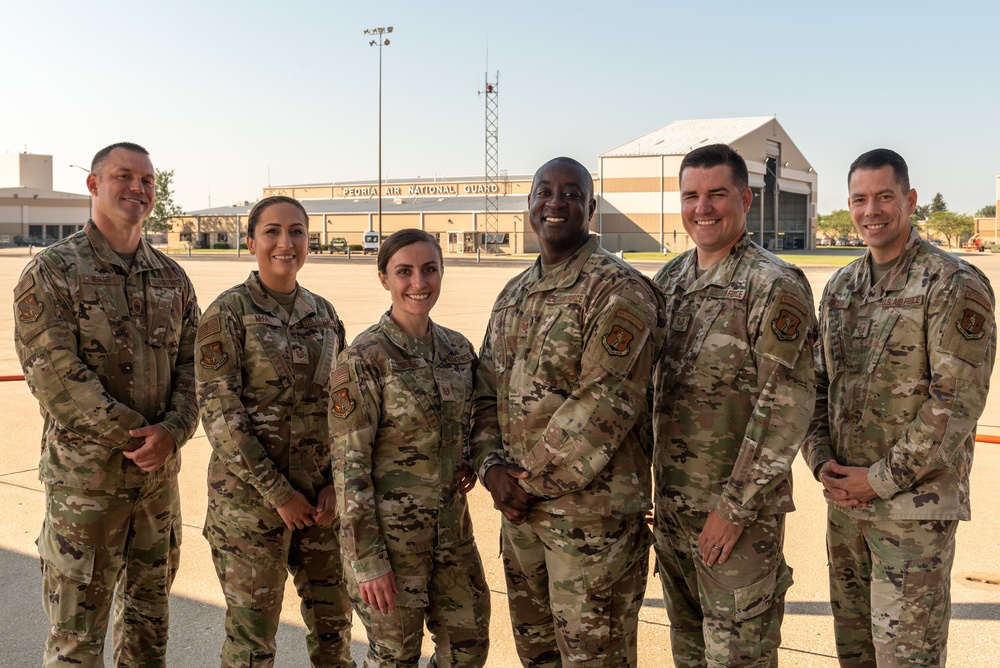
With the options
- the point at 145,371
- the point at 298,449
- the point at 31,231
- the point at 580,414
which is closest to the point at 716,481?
the point at 580,414

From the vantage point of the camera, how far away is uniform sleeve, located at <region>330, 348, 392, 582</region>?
3.04 metres

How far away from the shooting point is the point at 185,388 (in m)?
3.81

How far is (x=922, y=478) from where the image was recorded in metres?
3.18

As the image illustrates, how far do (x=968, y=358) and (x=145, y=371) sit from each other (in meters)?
3.11

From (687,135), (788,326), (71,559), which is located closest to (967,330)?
(788,326)

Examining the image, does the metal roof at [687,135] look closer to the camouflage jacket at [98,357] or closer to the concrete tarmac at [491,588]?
the concrete tarmac at [491,588]

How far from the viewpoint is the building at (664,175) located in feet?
193

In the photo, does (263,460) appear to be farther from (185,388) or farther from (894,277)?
(894,277)

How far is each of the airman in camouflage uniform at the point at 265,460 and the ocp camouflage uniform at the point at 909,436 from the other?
6.33ft

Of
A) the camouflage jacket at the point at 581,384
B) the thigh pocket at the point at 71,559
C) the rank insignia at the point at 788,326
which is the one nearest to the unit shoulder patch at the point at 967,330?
the rank insignia at the point at 788,326

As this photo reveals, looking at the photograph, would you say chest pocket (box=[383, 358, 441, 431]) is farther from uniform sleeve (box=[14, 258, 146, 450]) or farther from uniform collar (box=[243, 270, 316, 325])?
uniform sleeve (box=[14, 258, 146, 450])

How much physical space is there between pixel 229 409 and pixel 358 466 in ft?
1.95

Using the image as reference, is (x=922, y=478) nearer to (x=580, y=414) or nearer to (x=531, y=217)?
(x=580, y=414)

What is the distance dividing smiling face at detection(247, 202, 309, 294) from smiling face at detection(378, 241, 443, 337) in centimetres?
49
